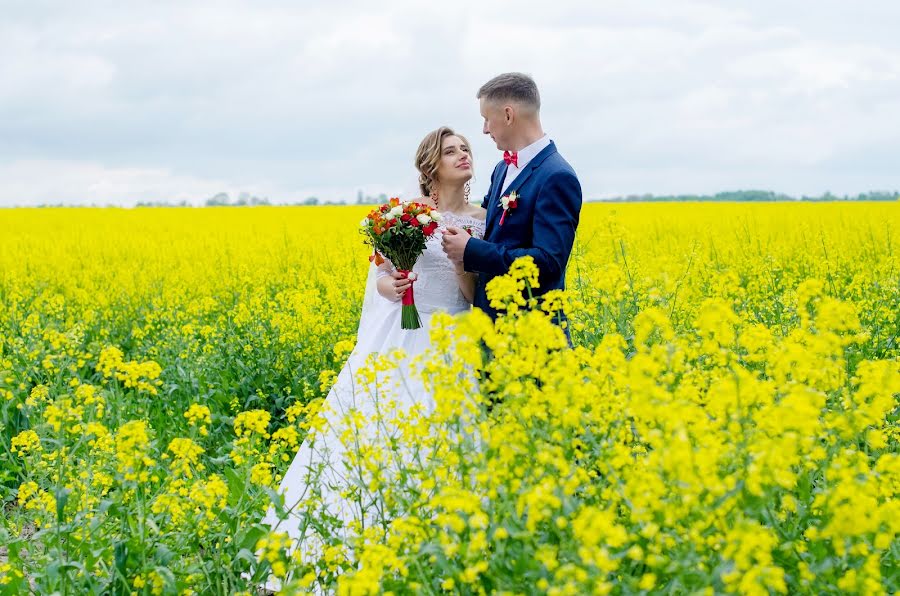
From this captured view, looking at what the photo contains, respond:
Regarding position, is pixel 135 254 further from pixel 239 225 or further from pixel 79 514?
pixel 79 514

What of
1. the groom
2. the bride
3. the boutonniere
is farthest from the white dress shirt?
the bride

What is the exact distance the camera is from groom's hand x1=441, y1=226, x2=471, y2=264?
3.94 m

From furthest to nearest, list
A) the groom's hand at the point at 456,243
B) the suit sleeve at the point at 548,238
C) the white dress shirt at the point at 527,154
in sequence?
the white dress shirt at the point at 527,154 < the groom's hand at the point at 456,243 < the suit sleeve at the point at 548,238

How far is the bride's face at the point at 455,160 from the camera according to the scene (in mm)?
4609

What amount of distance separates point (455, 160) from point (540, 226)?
2.98 feet

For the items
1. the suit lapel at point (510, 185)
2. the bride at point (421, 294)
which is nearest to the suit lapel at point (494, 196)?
the suit lapel at point (510, 185)

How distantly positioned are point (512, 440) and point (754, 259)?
25.1 feet

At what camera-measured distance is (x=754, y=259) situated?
9.41 m

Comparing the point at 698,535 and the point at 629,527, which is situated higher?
the point at 698,535

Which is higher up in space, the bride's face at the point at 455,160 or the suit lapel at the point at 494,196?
the bride's face at the point at 455,160

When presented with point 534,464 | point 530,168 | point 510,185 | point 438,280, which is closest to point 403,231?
point 438,280

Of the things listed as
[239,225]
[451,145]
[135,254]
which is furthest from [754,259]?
[239,225]

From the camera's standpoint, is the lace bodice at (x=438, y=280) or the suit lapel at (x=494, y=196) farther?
the lace bodice at (x=438, y=280)

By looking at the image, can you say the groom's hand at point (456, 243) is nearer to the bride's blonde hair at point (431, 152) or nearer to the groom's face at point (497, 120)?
the groom's face at point (497, 120)
